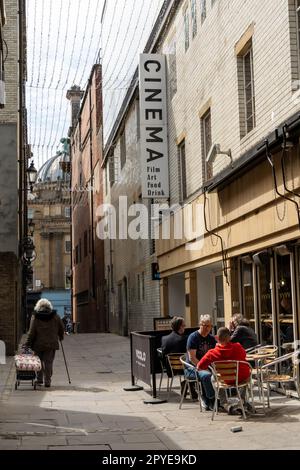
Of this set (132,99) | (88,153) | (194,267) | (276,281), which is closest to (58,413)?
(276,281)

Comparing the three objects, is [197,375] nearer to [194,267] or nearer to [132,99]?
[194,267]

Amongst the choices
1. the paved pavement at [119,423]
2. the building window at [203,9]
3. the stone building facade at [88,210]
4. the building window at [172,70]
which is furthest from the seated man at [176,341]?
the stone building facade at [88,210]

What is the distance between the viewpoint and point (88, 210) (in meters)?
44.8

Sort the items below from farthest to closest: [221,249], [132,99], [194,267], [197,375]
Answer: [132,99] < [194,267] < [221,249] < [197,375]

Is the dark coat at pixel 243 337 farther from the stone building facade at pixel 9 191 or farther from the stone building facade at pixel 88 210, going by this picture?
the stone building facade at pixel 88 210

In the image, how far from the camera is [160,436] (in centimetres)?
830

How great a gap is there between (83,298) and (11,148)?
1067 inches

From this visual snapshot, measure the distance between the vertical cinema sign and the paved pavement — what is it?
728 cm

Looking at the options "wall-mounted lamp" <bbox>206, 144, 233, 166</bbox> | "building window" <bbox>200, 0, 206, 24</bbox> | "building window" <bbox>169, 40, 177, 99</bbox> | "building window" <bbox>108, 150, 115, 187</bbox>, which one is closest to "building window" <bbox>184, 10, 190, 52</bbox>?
"building window" <bbox>169, 40, 177, 99</bbox>

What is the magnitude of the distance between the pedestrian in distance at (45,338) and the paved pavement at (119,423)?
37cm

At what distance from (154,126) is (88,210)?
24922 mm

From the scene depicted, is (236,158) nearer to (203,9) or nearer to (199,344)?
(199,344)

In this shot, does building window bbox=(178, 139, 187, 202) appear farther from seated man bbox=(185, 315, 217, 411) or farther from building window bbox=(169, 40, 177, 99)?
seated man bbox=(185, 315, 217, 411)

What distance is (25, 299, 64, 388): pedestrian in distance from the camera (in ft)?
44.0
